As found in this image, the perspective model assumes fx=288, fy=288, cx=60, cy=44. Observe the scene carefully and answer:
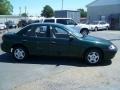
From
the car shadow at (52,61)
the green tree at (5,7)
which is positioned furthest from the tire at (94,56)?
the green tree at (5,7)

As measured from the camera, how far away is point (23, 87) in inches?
298

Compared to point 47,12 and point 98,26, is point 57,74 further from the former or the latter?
point 47,12

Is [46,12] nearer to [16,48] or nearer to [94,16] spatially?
[94,16]

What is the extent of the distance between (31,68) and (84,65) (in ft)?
6.59

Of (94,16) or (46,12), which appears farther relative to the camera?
(46,12)

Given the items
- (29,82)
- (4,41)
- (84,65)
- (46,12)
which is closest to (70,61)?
(84,65)

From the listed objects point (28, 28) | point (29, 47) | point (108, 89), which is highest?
point (28, 28)

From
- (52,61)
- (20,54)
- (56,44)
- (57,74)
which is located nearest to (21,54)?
(20,54)

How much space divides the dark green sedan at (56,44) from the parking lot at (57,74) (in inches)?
15.0

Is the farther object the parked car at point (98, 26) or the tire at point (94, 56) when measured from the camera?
the parked car at point (98, 26)

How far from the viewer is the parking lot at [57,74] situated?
303 inches

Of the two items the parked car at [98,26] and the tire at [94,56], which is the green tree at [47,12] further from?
the tire at [94,56]

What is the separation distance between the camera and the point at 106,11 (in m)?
48.2

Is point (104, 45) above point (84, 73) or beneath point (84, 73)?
above
